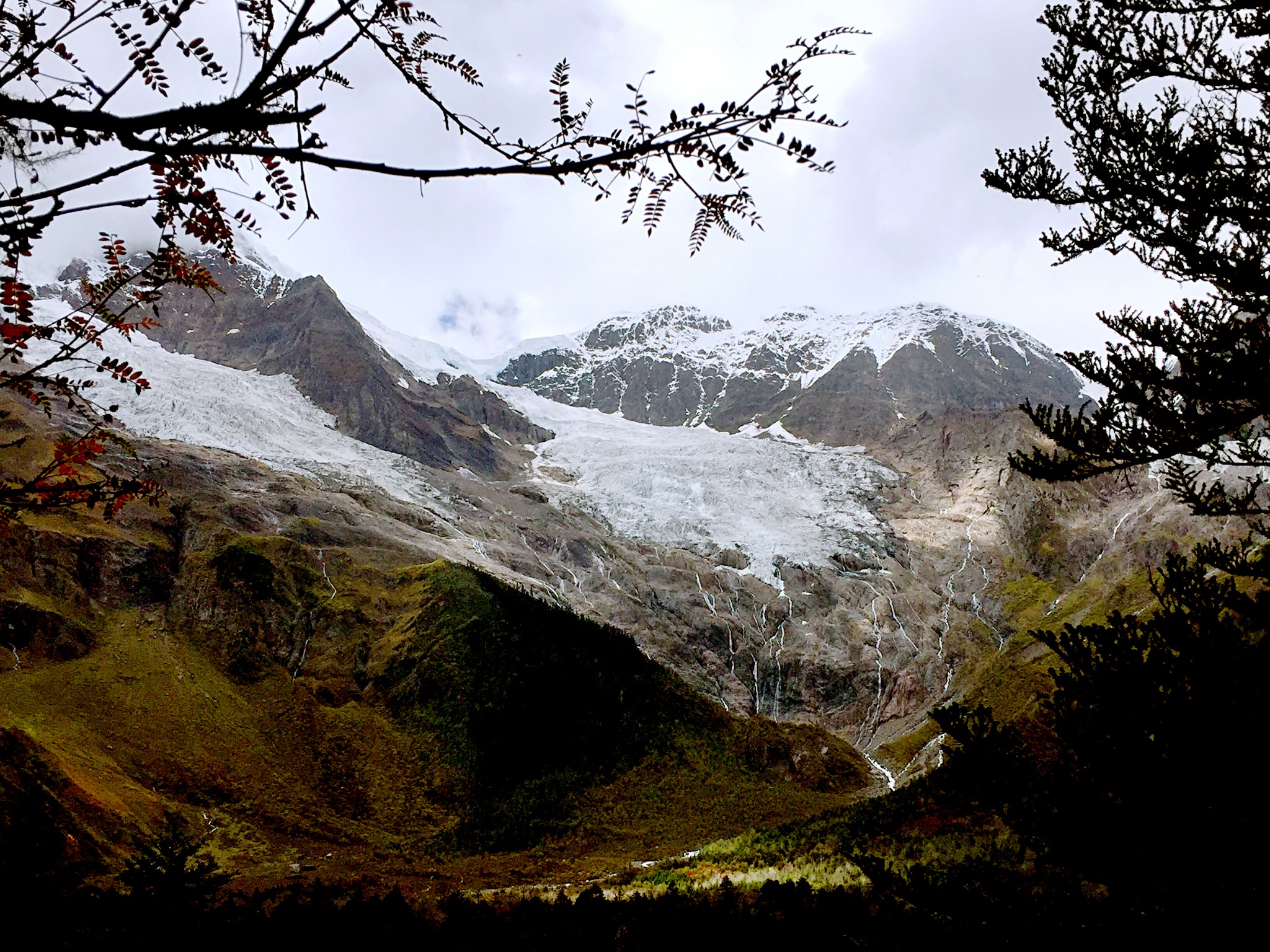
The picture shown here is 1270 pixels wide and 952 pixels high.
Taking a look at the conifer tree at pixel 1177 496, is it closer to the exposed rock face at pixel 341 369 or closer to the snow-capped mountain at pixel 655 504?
the snow-capped mountain at pixel 655 504

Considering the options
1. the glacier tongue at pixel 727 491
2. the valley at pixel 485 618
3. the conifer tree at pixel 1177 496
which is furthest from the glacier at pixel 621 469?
the conifer tree at pixel 1177 496

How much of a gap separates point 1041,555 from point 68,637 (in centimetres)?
10586

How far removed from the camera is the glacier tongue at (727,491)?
103 metres

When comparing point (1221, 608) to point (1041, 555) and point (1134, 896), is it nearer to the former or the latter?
point (1134, 896)

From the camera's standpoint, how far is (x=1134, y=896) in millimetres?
5266

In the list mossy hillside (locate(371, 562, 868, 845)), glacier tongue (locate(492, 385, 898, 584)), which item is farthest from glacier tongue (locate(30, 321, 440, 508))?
mossy hillside (locate(371, 562, 868, 845))

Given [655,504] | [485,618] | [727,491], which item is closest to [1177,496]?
[485,618]

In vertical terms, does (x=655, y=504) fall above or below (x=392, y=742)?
above

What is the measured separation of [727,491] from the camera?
4523 inches

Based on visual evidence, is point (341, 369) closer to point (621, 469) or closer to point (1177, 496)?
point (621, 469)

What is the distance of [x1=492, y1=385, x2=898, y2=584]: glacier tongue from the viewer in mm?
102938

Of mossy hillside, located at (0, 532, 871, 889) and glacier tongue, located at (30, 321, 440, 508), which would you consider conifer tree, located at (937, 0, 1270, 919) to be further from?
glacier tongue, located at (30, 321, 440, 508)

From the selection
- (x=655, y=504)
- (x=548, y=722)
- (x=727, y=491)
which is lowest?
(x=548, y=722)

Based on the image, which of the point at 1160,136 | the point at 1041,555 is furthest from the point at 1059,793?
the point at 1041,555
